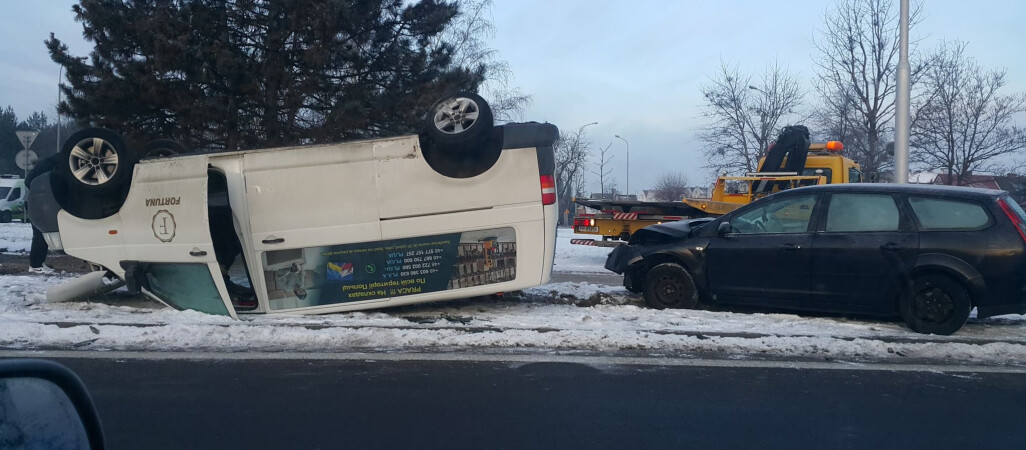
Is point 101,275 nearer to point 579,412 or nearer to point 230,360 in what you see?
point 230,360

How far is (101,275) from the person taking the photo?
888 centimetres

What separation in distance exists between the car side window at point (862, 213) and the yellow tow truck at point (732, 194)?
20.9 ft

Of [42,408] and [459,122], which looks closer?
[42,408]

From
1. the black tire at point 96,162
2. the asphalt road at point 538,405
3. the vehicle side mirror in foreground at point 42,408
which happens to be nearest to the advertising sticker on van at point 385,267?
the asphalt road at point 538,405

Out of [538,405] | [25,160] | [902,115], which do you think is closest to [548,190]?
[538,405]

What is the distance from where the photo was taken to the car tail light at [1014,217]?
24.6ft

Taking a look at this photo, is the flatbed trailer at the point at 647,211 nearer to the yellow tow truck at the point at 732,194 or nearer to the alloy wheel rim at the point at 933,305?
the yellow tow truck at the point at 732,194

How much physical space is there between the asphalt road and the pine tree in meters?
9.30

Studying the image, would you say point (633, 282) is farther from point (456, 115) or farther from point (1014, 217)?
point (1014, 217)

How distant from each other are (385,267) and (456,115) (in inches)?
73.7

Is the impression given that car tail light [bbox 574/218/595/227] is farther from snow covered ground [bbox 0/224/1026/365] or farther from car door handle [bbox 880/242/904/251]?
car door handle [bbox 880/242/904/251]

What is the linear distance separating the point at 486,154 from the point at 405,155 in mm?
890

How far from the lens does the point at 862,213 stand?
8.28 meters

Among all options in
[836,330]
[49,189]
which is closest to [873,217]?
[836,330]
